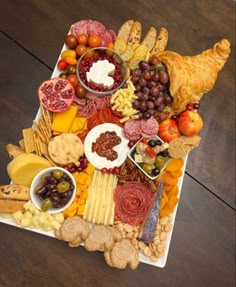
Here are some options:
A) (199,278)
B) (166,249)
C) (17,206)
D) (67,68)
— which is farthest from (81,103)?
(199,278)

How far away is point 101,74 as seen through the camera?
1292 mm

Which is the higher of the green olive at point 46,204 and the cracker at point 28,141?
the cracker at point 28,141

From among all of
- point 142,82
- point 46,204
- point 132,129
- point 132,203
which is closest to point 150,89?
point 142,82

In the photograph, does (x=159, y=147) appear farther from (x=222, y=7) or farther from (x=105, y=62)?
(x=222, y=7)

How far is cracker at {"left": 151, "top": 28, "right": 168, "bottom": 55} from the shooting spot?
1.39 meters

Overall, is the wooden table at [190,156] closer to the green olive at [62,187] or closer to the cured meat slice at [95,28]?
the cured meat slice at [95,28]

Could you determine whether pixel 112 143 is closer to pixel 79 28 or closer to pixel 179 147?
pixel 179 147

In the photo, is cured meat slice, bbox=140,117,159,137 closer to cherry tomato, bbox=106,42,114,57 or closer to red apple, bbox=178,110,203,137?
red apple, bbox=178,110,203,137

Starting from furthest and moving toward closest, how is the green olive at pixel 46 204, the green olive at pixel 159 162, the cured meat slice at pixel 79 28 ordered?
the cured meat slice at pixel 79 28 → the green olive at pixel 159 162 → the green olive at pixel 46 204

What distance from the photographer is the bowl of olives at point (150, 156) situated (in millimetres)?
1230

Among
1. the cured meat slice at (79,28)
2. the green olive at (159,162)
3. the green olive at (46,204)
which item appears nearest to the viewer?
the green olive at (46,204)

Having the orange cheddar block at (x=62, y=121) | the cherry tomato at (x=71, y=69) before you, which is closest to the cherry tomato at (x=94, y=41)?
the cherry tomato at (x=71, y=69)

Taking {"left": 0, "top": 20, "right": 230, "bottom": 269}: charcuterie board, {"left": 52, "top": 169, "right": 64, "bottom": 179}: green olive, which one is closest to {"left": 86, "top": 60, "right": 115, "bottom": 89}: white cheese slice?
{"left": 0, "top": 20, "right": 230, "bottom": 269}: charcuterie board

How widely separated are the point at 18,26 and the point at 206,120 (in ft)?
2.44
